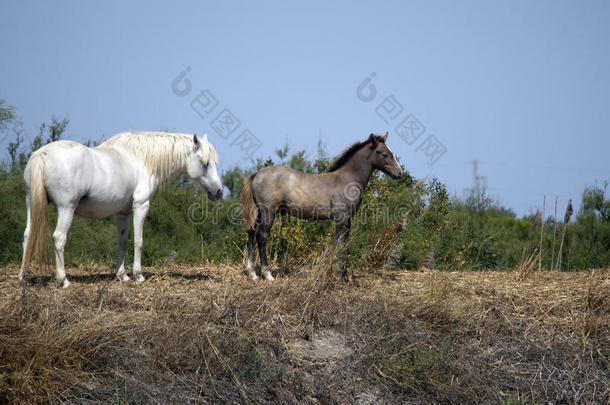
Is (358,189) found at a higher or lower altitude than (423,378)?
higher

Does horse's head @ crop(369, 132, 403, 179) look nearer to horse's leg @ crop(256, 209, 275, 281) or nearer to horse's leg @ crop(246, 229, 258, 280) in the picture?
horse's leg @ crop(256, 209, 275, 281)

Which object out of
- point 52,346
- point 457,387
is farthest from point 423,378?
point 52,346

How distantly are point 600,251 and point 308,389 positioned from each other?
36.9 feet

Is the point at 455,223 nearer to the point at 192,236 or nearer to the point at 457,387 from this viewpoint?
the point at 192,236

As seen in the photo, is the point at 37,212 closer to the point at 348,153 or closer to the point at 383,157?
the point at 348,153

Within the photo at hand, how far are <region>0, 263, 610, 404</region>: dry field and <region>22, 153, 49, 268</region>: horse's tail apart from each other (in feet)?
1.73

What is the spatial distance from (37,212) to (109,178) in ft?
3.14

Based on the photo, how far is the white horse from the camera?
6.29 m

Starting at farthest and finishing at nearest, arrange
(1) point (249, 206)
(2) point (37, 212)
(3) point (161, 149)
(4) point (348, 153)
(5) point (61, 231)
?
(4) point (348, 153)
(3) point (161, 149)
(1) point (249, 206)
(5) point (61, 231)
(2) point (37, 212)

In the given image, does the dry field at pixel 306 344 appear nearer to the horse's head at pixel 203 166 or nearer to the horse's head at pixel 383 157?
the horse's head at pixel 203 166

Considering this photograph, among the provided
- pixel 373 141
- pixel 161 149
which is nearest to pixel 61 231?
pixel 161 149

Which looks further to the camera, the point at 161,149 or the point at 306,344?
the point at 161,149

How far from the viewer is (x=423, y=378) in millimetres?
4879

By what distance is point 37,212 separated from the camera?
20.4 ft
